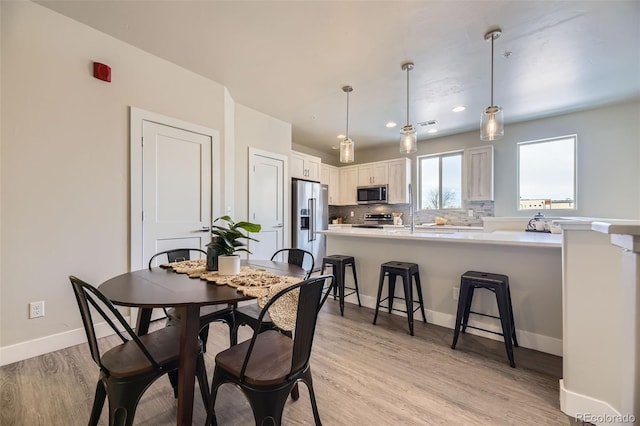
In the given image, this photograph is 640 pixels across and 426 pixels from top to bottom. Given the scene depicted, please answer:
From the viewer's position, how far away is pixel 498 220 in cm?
382

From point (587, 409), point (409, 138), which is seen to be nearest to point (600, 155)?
point (409, 138)

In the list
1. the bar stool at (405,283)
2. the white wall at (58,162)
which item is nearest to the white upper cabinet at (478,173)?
the bar stool at (405,283)

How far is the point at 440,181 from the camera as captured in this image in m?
5.50

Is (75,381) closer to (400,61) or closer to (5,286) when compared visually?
(5,286)

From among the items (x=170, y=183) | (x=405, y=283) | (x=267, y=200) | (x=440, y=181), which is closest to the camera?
(x=405, y=283)

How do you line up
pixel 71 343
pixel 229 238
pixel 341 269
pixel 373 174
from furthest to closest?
pixel 373 174, pixel 341 269, pixel 71 343, pixel 229 238

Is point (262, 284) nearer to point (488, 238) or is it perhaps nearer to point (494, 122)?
point (488, 238)

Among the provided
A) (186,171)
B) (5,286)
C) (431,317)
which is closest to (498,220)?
(431,317)

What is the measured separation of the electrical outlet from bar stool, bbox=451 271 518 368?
3.29m

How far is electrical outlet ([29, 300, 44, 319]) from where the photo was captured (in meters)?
2.06

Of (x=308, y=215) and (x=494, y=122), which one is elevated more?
(x=494, y=122)

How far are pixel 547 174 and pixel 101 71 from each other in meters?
6.02

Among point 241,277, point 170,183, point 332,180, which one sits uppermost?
point 332,180

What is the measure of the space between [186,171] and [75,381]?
202cm
